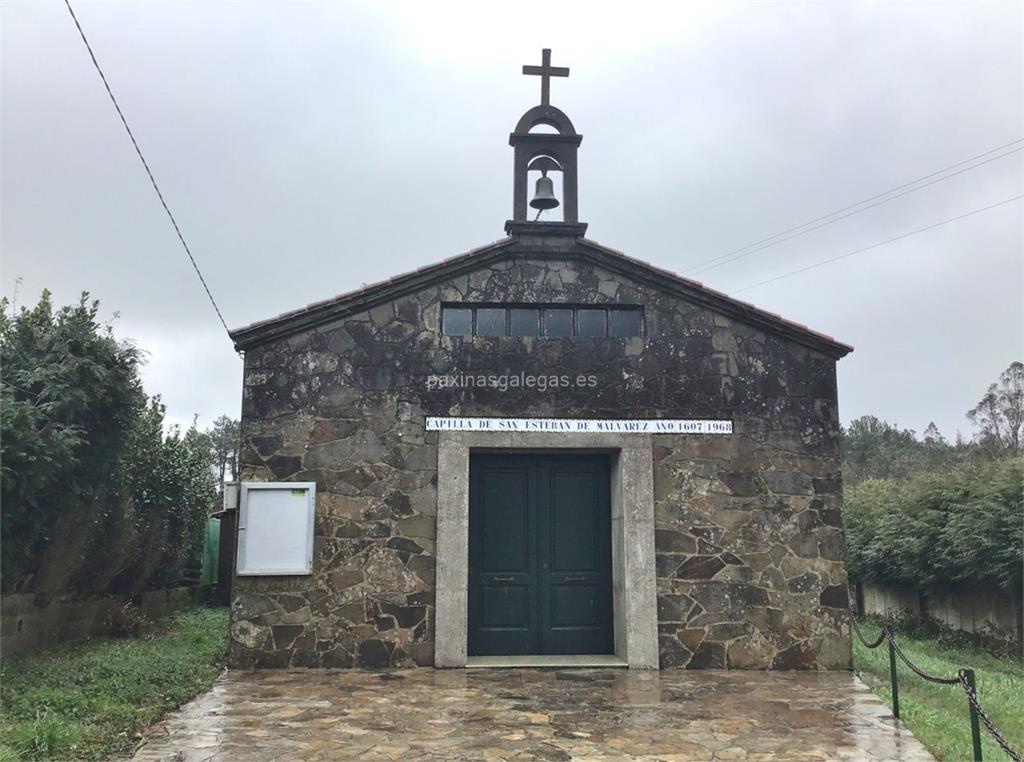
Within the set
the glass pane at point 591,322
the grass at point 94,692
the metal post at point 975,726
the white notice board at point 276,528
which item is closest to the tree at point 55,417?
the grass at point 94,692

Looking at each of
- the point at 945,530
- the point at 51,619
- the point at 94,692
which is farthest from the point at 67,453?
the point at 945,530

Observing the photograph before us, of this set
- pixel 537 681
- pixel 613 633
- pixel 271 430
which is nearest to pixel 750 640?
pixel 613 633

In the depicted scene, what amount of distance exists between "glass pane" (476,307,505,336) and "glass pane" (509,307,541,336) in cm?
11

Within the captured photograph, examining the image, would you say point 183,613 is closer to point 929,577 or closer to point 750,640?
point 750,640

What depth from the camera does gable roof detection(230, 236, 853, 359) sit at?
10109mm

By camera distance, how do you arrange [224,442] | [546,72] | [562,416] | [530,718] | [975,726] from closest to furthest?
[975,726]
[530,718]
[562,416]
[546,72]
[224,442]

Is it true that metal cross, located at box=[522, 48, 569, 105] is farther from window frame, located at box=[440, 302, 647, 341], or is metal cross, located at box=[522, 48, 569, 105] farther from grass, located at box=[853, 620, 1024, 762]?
grass, located at box=[853, 620, 1024, 762]

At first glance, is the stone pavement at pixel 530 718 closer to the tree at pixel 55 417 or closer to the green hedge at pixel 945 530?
the tree at pixel 55 417

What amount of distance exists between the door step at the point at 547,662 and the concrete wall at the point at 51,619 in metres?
4.44

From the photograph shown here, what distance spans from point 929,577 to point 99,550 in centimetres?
1139

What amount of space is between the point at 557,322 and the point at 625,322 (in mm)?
808

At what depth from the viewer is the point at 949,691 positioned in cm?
870

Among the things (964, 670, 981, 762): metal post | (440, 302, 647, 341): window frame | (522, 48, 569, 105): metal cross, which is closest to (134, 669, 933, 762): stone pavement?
(964, 670, 981, 762): metal post

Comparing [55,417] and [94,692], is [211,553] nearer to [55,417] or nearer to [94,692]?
[55,417]
